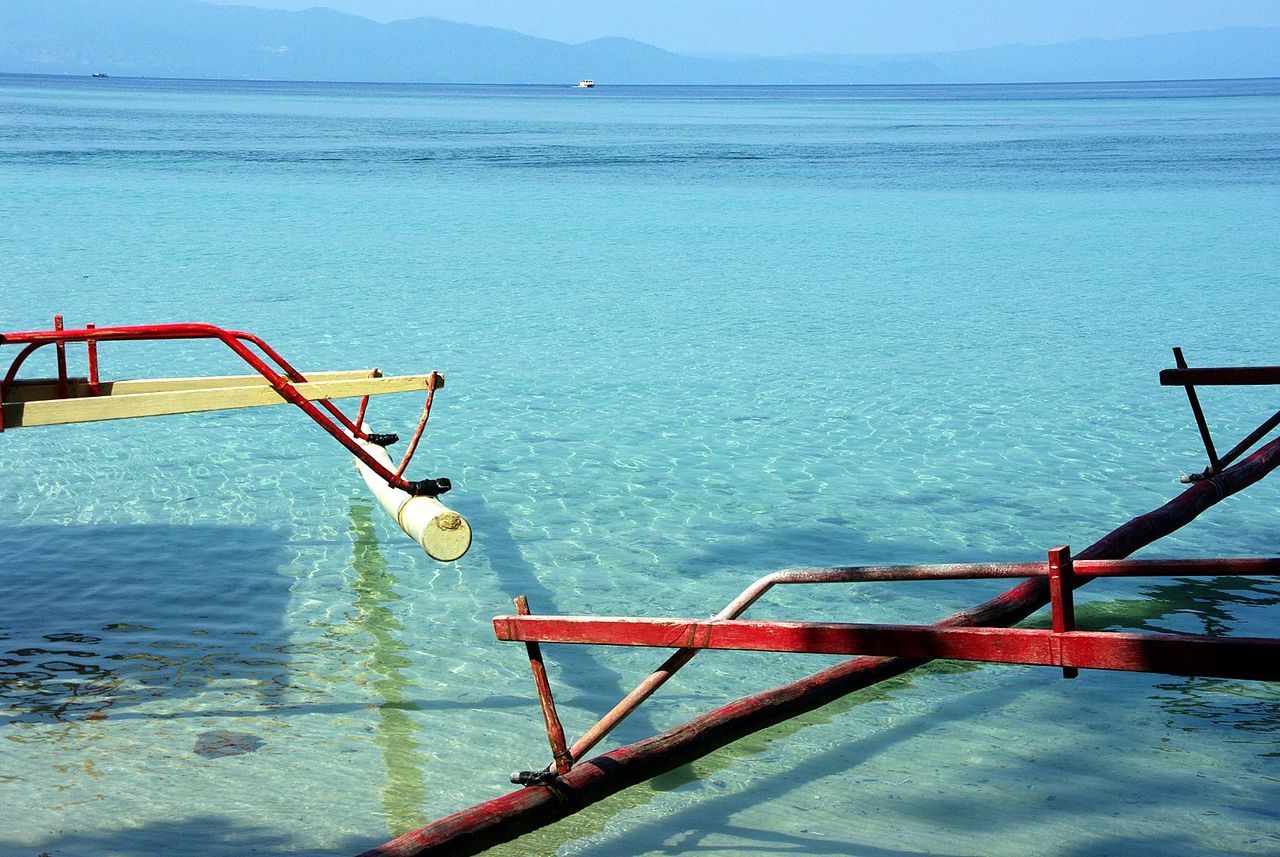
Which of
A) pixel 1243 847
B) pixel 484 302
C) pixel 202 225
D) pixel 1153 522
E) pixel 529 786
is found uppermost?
pixel 202 225

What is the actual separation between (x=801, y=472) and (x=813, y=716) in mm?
4545

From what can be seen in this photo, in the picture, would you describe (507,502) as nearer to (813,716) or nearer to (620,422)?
(620,422)

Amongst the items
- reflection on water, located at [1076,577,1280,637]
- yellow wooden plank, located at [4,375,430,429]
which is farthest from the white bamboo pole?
reflection on water, located at [1076,577,1280,637]

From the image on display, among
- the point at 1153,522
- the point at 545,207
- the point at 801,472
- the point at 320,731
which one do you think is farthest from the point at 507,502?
the point at 545,207

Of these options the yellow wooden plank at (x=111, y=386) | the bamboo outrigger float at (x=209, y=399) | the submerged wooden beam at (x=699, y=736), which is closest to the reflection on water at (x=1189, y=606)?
the submerged wooden beam at (x=699, y=736)

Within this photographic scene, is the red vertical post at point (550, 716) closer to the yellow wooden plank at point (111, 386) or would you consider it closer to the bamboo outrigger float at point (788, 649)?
the bamboo outrigger float at point (788, 649)

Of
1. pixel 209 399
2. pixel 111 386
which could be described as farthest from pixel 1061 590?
pixel 111 386

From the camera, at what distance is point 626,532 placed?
872cm

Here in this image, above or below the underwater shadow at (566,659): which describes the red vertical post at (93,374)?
above

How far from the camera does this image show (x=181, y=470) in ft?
33.2

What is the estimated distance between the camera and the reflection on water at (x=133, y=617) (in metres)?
6.04

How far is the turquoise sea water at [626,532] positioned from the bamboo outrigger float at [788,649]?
1.30ft

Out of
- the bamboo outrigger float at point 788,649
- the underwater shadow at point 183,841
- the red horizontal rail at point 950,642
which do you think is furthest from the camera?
the underwater shadow at point 183,841

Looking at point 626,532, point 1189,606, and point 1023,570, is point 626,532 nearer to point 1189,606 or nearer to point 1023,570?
point 1189,606
